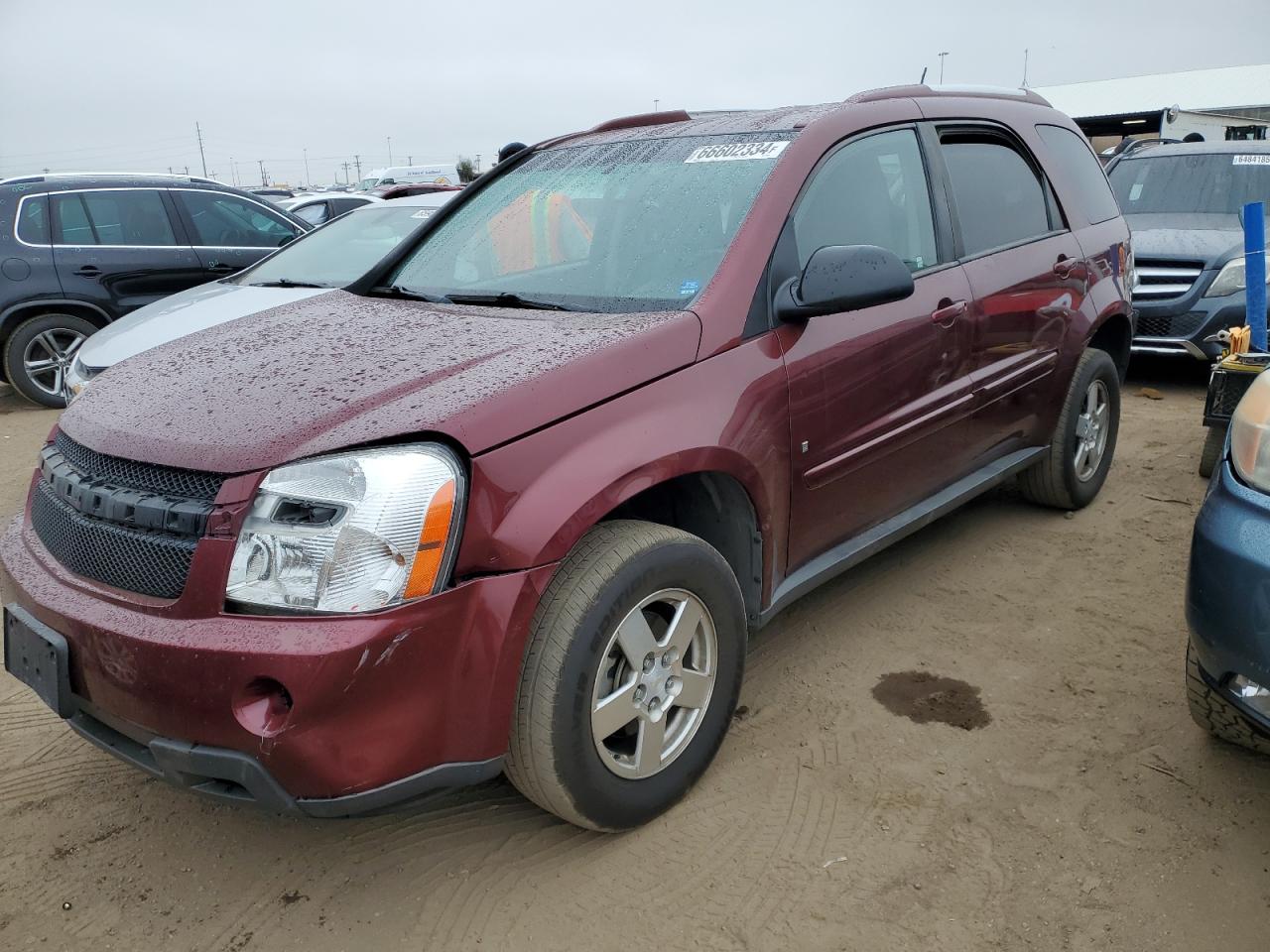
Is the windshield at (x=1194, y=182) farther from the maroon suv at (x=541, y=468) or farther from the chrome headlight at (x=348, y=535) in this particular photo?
the chrome headlight at (x=348, y=535)

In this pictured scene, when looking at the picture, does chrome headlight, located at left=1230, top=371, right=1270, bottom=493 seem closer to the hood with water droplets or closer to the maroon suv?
the maroon suv

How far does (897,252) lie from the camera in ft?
10.5

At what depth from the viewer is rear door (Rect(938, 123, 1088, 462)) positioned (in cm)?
349

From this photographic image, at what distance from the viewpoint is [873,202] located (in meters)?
3.15

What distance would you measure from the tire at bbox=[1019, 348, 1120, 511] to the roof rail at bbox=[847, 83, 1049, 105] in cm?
114

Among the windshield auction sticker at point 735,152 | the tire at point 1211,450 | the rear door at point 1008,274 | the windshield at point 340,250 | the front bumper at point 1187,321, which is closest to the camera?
the windshield auction sticker at point 735,152

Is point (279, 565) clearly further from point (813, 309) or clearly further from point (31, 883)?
point (813, 309)

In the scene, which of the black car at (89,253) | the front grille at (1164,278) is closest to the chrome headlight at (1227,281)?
the front grille at (1164,278)

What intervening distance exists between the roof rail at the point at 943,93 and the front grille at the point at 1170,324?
3178 millimetres

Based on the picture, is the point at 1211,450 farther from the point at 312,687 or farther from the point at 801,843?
the point at 312,687

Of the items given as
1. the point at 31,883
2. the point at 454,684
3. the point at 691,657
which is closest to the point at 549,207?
the point at 691,657

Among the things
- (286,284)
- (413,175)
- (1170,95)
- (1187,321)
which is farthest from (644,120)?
(1170,95)

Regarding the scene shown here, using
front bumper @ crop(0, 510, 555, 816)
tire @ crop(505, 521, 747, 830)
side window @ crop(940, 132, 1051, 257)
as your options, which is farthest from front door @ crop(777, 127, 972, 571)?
front bumper @ crop(0, 510, 555, 816)

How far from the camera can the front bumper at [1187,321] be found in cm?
663
